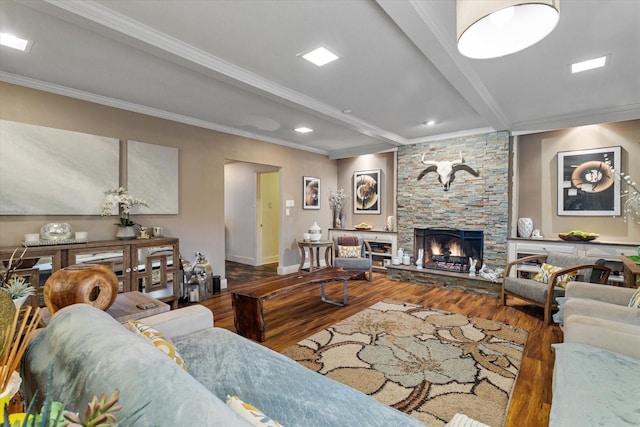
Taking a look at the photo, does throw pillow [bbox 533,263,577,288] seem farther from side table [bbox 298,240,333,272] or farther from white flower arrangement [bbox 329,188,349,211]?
white flower arrangement [bbox 329,188,349,211]

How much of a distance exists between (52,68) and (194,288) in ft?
9.21

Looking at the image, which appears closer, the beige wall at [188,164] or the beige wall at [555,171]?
the beige wall at [188,164]

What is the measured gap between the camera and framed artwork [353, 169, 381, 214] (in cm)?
636

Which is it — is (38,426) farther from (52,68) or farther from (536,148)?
(536,148)

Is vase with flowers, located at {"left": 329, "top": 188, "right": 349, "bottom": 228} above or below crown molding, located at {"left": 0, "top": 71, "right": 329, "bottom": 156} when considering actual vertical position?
below

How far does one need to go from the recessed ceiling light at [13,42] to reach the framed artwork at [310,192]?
4326mm

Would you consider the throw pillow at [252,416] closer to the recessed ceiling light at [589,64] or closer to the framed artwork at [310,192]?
the recessed ceiling light at [589,64]

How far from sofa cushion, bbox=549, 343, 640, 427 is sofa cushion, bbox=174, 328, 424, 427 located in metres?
0.73

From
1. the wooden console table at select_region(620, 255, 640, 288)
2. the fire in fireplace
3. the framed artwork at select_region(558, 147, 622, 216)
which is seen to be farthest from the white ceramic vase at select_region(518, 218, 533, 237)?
the wooden console table at select_region(620, 255, 640, 288)

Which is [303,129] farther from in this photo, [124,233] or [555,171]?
[555,171]

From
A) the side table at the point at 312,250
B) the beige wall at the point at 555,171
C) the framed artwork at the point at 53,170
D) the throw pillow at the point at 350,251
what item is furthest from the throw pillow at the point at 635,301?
the framed artwork at the point at 53,170

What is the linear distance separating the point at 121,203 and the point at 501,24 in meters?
3.97

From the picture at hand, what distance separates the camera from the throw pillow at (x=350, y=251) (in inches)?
216

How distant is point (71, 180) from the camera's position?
10.6ft
